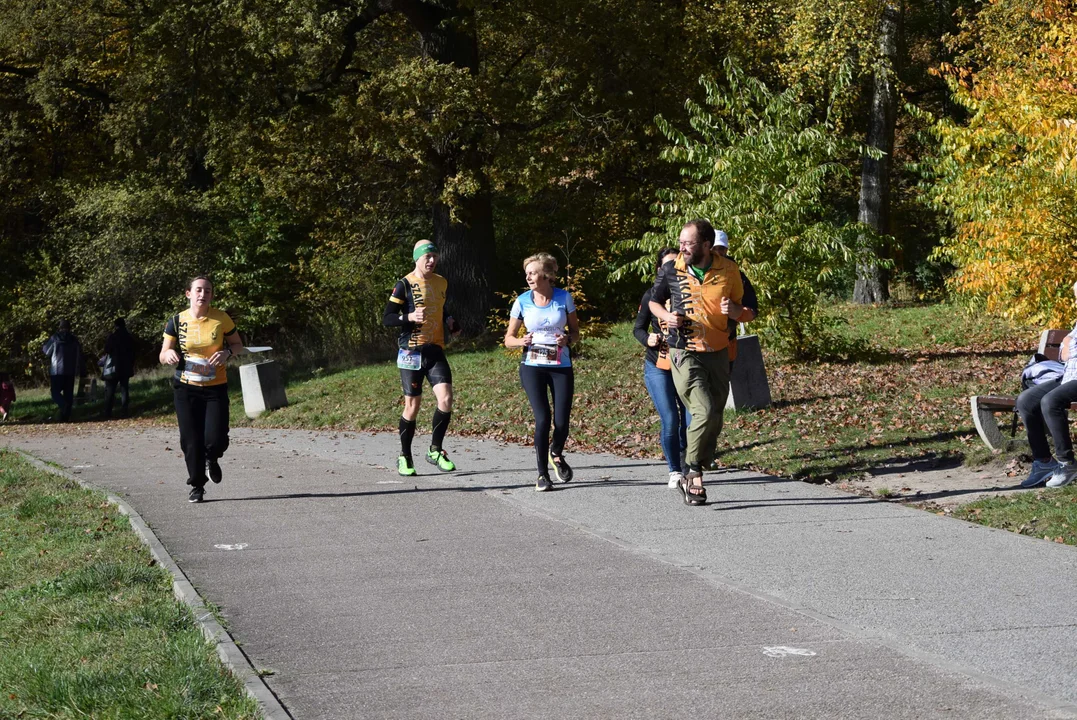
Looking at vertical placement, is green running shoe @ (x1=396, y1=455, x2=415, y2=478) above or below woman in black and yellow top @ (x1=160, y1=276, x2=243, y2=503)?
below

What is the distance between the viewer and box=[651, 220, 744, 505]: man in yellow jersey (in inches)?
361

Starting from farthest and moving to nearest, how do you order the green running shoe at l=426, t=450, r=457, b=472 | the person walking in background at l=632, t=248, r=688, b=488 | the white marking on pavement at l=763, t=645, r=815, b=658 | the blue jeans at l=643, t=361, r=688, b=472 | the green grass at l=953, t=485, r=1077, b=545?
the green running shoe at l=426, t=450, r=457, b=472 → the blue jeans at l=643, t=361, r=688, b=472 → the person walking in background at l=632, t=248, r=688, b=488 → the green grass at l=953, t=485, r=1077, b=545 → the white marking on pavement at l=763, t=645, r=815, b=658

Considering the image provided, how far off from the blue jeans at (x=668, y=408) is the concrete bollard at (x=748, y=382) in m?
4.34

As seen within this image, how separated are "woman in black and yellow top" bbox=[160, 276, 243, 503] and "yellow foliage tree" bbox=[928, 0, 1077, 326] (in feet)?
28.0

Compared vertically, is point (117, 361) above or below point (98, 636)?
above

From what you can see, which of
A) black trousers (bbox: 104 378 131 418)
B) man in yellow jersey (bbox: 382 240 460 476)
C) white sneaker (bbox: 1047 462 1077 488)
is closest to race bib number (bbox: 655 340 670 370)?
man in yellow jersey (bbox: 382 240 460 476)

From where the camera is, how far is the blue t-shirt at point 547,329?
1047 centimetres

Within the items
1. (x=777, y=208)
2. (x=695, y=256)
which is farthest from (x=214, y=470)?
(x=777, y=208)

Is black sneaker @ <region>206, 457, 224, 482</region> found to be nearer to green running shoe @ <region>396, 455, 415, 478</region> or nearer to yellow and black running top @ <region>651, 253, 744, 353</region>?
green running shoe @ <region>396, 455, 415, 478</region>

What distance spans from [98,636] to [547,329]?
512 cm

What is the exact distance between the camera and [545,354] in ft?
34.4

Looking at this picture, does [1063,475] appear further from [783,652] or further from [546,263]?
[783,652]

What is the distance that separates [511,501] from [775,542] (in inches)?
105

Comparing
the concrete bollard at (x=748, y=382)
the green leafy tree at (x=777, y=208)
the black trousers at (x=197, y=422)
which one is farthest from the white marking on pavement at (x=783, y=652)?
the green leafy tree at (x=777, y=208)
